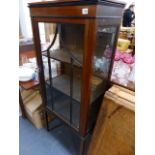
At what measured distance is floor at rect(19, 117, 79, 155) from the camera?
1470 mm

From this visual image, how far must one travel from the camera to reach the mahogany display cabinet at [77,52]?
2.47ft

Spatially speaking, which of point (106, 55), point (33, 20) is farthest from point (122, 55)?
point (33, 20)

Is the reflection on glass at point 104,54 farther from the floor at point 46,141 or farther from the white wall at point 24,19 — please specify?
the white wall at point 24,19

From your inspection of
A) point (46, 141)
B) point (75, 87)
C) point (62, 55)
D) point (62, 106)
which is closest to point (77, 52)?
point (62, 55)

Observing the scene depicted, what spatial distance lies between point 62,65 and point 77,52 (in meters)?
0.40

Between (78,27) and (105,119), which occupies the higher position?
(78,27)

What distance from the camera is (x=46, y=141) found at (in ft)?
5.16

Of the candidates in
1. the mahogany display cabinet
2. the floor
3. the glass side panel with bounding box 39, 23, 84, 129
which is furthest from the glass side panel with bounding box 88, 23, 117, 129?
the floor

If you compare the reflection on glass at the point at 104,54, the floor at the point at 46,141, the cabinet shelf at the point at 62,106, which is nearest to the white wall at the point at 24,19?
the cabinet shelf at the point at 62,106

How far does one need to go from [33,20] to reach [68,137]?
4.15ft

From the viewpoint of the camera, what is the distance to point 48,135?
1.65m

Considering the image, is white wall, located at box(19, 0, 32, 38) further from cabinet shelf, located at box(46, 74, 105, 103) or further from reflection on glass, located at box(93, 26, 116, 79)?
reflection on glass, located at box(93, 26, 116, 79)

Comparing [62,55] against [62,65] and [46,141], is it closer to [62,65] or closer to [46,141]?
[62,65]
